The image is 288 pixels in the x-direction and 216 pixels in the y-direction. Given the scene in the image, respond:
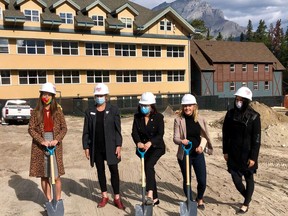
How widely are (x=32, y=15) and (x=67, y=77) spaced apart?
6.75 meters

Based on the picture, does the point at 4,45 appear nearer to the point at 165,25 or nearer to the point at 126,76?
the point at 126,76

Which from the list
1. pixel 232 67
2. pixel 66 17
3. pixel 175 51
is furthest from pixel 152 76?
pixel 232 67

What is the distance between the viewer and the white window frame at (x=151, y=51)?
37.4 meters

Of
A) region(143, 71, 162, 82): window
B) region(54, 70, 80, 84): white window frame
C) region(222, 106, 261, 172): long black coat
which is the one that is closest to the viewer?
region(222, 106, 261, 172): long black coat

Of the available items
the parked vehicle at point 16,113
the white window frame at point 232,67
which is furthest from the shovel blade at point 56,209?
the white window frame at point 232,67

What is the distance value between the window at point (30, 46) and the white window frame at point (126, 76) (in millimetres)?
8439

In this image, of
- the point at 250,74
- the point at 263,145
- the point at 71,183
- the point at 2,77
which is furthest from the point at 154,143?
the point at 250,74

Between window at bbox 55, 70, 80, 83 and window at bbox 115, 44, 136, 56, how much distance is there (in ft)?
16.5

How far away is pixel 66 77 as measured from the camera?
33938 mm

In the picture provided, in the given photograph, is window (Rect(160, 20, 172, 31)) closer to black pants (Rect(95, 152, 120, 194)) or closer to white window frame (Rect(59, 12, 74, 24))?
white window frame (Rect(59, 12, 74, 24))

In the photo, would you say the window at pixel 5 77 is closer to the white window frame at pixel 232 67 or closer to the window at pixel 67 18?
the window at pixel 67 18

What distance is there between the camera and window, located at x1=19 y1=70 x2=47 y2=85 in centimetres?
3183

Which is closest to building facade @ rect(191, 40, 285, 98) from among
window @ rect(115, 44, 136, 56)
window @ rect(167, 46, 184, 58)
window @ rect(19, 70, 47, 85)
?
window @ rect(167, 46, 184, 58)

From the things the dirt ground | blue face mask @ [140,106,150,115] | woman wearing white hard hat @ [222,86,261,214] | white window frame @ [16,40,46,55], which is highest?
white window frame @ [16,40,46,55]
